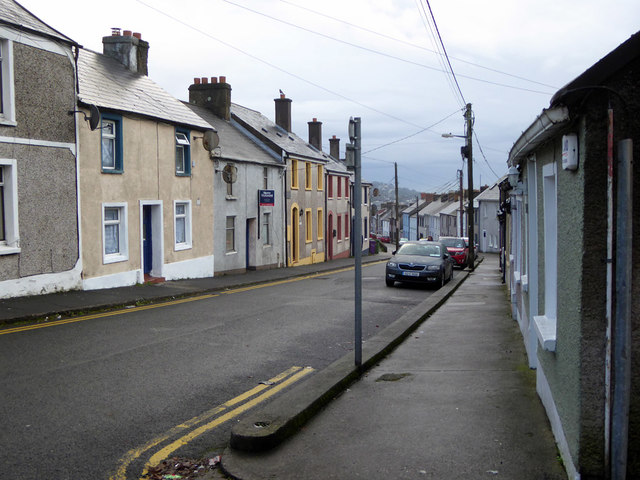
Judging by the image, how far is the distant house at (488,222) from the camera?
70.2m

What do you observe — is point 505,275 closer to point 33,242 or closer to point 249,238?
point 249,238

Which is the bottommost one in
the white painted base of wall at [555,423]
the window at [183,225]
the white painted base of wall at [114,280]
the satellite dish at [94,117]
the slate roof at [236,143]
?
the white painted base of wall at [555,423]

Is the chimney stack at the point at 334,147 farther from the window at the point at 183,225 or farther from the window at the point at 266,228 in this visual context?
the window at the point at 183,225

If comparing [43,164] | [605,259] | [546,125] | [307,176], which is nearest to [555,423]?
[605,259]

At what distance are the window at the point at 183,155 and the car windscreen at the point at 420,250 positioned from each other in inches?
326

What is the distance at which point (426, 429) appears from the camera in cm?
579

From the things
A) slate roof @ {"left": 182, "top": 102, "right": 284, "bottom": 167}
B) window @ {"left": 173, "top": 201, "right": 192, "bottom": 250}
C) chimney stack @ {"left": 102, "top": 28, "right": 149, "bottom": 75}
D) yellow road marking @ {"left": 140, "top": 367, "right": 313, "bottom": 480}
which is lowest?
yellow road marking @ {"left": 140, "top": 367, "right": 313, "bottom": 480}

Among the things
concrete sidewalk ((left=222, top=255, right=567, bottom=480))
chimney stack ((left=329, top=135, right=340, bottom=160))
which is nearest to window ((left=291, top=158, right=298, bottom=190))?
chimney stack ((left=329, top=135, right=340, bottom=160))

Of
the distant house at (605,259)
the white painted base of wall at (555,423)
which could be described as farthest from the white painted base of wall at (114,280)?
the distant house at (605,259)

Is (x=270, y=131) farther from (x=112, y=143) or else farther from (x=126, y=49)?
(x=112, y=143)

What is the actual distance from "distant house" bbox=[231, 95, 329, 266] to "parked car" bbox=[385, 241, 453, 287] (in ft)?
42.7

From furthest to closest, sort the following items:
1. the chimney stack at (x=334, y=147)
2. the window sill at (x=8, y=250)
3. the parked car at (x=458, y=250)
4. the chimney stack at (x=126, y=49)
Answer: the chimney stack at (x=334, y=147) < the parked car at (x=458, y=250) < the chimney stack at (x=126, y=49) < the window sill at (x=8, y=250)

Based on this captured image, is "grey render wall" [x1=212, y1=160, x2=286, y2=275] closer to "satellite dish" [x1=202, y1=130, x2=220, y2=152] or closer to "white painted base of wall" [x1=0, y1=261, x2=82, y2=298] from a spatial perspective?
"satellite dish" [x1=202, y1=130, x2=220, y2=152]

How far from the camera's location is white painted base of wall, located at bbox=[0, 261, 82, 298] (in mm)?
14219
